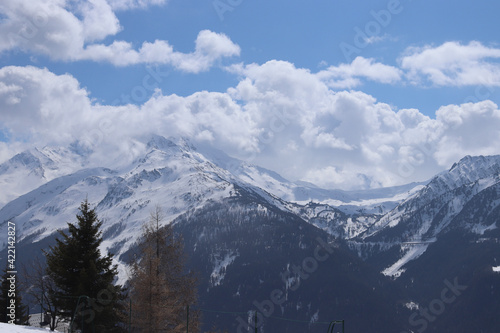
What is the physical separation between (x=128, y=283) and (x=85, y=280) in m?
3.75

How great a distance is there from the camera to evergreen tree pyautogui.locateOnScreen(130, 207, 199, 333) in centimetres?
4316

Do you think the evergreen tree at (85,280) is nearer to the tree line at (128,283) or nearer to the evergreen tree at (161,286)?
the tree line at (128,283)

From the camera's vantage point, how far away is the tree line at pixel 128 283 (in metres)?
43.9

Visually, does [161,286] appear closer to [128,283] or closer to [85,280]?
[128,283]

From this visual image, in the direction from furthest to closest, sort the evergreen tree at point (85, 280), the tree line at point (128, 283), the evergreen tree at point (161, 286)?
the evergreen tree at point (85, 280)
the tree line at point (128, 283)
the evergreen tree at point (161, 286)

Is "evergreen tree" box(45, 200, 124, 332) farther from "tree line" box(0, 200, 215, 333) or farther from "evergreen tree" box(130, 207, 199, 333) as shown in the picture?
"evergreen tree" box(130, 207, 199, 333)

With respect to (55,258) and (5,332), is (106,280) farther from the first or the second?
(5,332)

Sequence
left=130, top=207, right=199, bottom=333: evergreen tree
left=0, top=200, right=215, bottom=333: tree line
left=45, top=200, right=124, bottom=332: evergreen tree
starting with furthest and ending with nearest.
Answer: left=45, top=200, right=124, bottom=332: evergreen tree
left=0, top=200, right=215, bottom=333: tree line
left=130, top=207, right=199, bottom=333: evergreen tree

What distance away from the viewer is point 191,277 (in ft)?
164

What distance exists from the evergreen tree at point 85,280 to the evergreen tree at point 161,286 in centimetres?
296

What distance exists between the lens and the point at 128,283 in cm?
4831

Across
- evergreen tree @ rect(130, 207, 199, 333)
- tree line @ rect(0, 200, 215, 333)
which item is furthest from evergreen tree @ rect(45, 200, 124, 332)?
evergreen tree @ rect(130, 207, 199, 333)

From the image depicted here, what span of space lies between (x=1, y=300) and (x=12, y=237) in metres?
24.0

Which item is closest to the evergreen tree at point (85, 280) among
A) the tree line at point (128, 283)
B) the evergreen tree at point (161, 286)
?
the tree line at point (128, 283)
